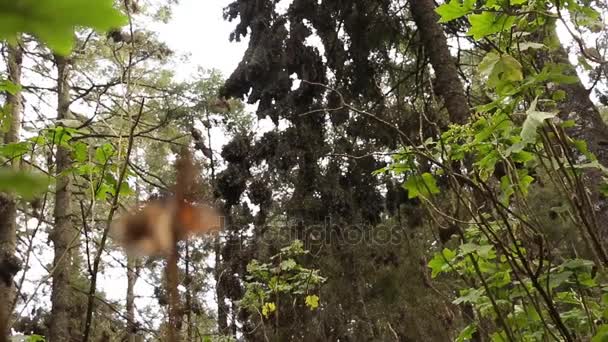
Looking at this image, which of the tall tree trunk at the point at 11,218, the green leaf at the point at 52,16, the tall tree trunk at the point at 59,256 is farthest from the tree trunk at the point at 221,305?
the green leaf at the point at 52,16

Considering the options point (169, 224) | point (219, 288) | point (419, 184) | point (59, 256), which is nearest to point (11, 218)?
point (59, 256)

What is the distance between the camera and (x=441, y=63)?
5094mm

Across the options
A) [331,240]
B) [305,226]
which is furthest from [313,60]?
[331,240]

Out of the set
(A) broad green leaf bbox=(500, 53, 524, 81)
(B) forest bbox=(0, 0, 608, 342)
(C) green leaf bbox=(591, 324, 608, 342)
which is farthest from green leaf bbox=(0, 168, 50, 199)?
(A) broad green leaf bbox=(500, 53, 524, 81)

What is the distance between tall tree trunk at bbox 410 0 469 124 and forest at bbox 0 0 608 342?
0.07 feet

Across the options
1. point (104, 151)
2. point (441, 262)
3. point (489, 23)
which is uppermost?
point (489, 23)

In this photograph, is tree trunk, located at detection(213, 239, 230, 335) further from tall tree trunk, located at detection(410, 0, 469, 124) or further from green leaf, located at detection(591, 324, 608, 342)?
green leaf, located at detection(591, 324, 608, 342)

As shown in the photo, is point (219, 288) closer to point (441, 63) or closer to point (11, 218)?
point (11, 218)

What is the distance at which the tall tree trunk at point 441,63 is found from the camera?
471cm

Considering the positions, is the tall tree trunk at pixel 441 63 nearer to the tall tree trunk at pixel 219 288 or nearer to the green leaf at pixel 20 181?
the tall tree trunk at pixel 219 288

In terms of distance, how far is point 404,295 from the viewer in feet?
35.8

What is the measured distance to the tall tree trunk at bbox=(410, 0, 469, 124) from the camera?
4.71 meters

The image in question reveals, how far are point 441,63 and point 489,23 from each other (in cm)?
301

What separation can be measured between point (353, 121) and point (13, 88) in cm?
629
